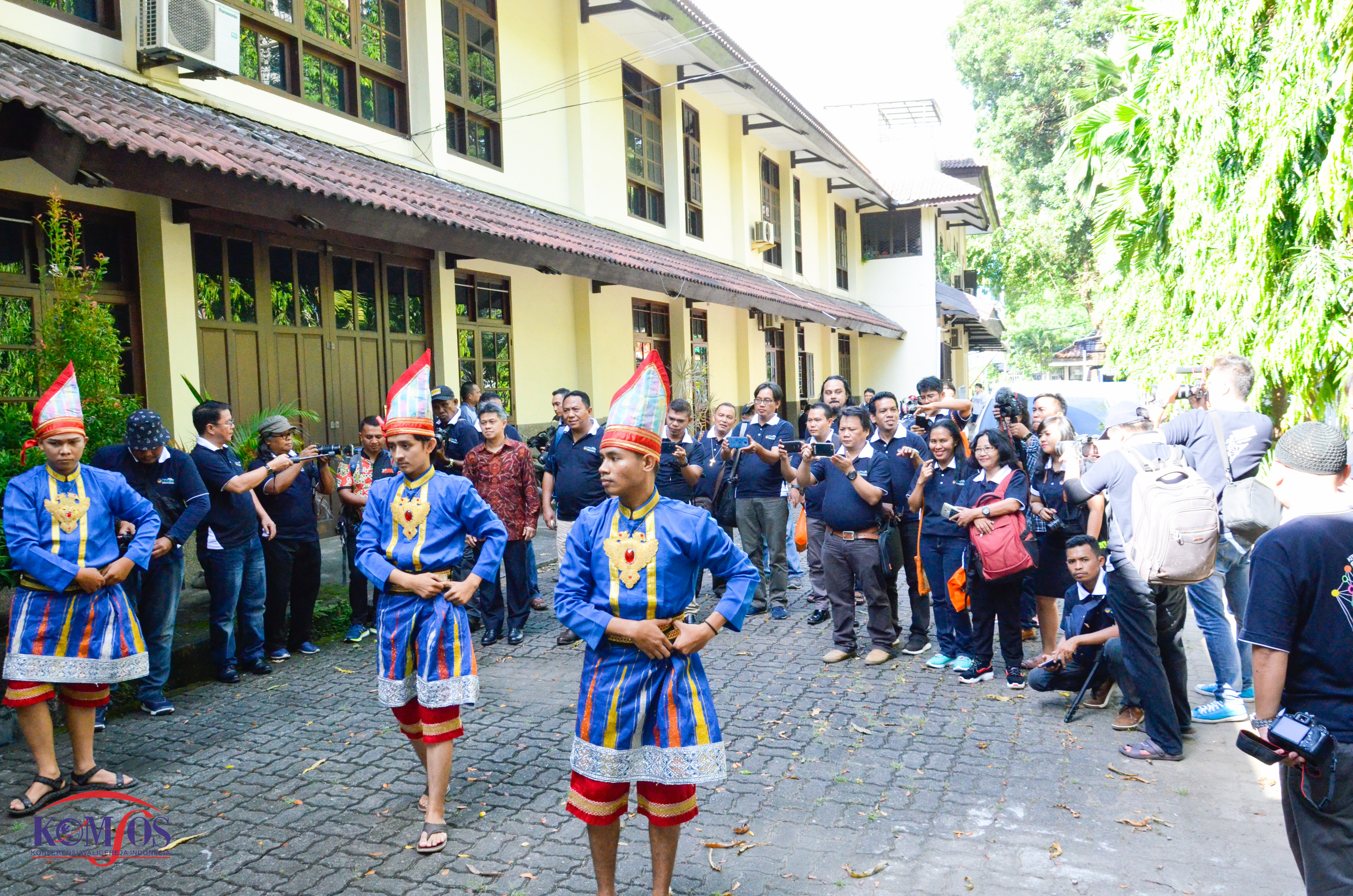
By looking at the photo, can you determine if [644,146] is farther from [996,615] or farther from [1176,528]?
[1176,528]

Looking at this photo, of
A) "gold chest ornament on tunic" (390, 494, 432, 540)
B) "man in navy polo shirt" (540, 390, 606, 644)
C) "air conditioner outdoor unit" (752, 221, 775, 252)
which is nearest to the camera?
"gold chest ornament on tunic" (390, 494, 432, 540)

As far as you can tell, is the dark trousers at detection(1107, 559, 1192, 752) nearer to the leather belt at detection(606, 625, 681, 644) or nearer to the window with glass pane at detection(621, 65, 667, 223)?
the leather belt at detection(606, 625, 681, 644)

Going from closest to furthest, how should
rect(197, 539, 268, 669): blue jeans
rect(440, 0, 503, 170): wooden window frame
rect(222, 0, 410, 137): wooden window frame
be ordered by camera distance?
rect(197, 539, 268, 669): blue jeans, rect(222, 0, 410, 137): wooden window frame, rect(440, 0, 503, 170): wooden window frame

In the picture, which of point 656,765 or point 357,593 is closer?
point 656,765

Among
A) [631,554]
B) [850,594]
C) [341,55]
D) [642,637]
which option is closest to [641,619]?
[642,637]

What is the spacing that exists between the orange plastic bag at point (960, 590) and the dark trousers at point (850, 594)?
0.53 meters

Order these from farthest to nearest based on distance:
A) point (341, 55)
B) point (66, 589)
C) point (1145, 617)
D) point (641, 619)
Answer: point (341, 55)
point (1145, 617)
point (66, 589)
point (641, 619)

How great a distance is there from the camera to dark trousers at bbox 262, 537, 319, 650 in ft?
22.0

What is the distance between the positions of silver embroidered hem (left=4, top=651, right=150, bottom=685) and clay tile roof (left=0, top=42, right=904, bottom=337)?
3.33m

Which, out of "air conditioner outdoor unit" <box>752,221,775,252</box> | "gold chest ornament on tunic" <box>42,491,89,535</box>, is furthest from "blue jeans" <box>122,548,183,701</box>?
"air conditioner outdoor unit" <box>752,221,775,252</box>

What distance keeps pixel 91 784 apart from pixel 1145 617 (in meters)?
5.06

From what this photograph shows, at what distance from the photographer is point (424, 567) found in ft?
13.3

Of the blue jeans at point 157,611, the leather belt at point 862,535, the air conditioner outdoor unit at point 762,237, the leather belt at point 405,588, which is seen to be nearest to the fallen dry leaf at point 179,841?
the leather belt at point 405,588

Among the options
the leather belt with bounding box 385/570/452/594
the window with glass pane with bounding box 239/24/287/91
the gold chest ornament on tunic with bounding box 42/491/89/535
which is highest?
the window with glass pane with bounding box 239/24/287/91
